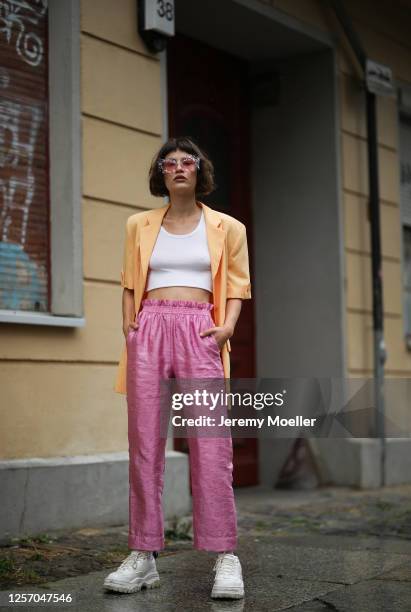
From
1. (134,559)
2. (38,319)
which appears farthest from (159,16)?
(134,559)

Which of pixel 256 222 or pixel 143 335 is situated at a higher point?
pixel 256 222

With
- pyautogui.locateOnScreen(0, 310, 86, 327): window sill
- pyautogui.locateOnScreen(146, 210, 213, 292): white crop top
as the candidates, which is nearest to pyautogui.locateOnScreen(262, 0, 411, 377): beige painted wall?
pyautogui.locateOnScreen(0, 310, 86, 327): window sill

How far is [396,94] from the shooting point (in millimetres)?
8953

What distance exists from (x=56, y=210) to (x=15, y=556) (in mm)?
2060

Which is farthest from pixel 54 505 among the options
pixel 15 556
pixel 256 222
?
pixel 256 222

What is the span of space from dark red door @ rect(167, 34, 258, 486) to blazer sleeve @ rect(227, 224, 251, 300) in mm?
3523

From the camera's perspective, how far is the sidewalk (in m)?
3.86

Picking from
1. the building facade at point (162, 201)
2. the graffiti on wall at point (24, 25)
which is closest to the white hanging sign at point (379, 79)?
the building facade at point (162, 201)

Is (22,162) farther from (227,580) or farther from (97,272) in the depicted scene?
(227,580)

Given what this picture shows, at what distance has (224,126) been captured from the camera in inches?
319

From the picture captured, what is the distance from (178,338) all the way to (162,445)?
17.0 inches

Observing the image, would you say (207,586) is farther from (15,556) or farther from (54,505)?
(54,505)

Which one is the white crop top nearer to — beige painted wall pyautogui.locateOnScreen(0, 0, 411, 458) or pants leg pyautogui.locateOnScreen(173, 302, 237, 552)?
Answer: pants leg pyautogui.locateOnScreen(173, 302, 237, 552)

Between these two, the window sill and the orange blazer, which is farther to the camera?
the window sill
